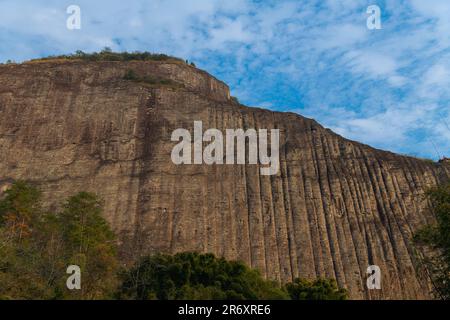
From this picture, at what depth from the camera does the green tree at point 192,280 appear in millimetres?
20172

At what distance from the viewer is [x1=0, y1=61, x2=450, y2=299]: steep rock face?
105 feet

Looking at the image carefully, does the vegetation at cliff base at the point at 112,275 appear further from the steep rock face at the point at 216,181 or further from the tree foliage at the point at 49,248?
the steep rock face at the point at 216,181

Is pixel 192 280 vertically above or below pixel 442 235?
below

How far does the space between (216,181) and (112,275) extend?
39.3 ft

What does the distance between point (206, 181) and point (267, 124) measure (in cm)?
674

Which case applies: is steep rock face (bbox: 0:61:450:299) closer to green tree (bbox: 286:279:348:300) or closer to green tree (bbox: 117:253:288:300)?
green tree (bbox: 286:279:348:300)

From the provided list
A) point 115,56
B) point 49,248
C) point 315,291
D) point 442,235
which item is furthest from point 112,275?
point 115,56

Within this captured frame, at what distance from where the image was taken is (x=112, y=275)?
971 inches

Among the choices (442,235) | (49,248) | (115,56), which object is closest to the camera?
(442,235)

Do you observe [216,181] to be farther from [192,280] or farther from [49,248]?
[192,280]

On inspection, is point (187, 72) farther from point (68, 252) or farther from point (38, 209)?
point (68, 252)

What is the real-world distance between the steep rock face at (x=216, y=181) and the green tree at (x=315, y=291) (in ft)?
21.8

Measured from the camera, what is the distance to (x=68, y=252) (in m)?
26.7
